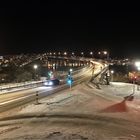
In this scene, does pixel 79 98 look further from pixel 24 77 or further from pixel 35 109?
pixel 24 77

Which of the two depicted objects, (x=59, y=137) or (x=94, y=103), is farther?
(x=94, y=103)

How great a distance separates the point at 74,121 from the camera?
92.1ft

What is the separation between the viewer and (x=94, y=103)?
3844 centimetres

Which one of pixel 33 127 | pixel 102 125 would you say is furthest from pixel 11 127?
pixel 102 125

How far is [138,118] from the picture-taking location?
29.8m

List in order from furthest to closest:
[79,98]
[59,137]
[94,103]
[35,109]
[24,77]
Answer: [24,77]
[79,98]
[94,103]
[35,109]
[59,137]

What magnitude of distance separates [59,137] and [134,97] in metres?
22.9

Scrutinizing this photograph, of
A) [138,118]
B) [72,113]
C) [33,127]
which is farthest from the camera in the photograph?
[72,113]

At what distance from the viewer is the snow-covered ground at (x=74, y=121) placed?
23.0 metres

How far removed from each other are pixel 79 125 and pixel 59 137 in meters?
4.83

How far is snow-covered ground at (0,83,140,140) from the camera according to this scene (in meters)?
23.0

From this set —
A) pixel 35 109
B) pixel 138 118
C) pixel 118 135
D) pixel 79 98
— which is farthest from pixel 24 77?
pixel 118 135

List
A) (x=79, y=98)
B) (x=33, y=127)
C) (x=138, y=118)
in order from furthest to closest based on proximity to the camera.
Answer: (x=79, y=98), (x=138, y=118), (x=33, y=127)

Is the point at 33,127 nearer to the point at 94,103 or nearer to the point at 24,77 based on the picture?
the point at 94,103
